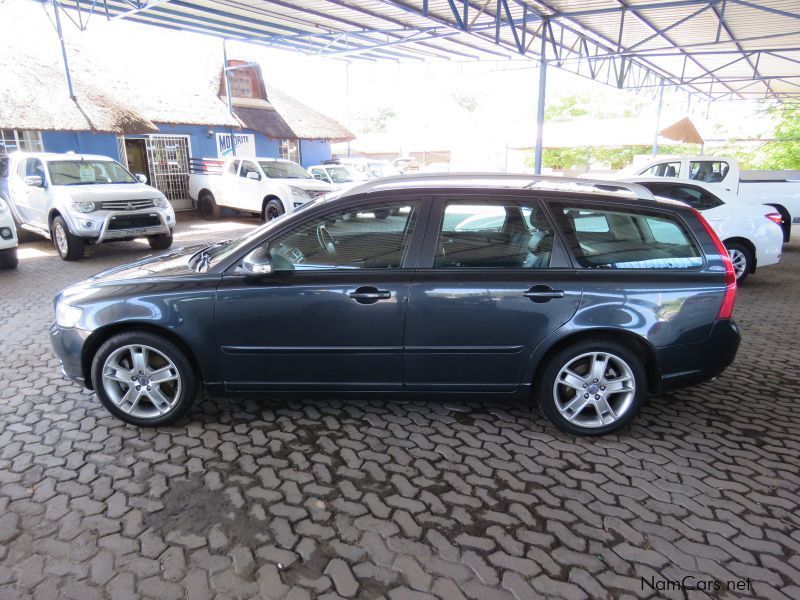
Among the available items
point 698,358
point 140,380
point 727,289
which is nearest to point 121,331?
point 140,380

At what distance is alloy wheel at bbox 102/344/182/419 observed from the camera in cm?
345

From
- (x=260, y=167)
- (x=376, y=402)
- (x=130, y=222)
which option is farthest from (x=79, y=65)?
(x=376, y=402)

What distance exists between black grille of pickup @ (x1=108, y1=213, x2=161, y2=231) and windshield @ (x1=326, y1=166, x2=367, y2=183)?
799 cm

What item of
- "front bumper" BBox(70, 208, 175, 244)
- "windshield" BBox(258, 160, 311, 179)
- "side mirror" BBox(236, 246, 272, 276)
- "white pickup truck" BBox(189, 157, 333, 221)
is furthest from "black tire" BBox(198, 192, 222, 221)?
"side mirror" BBox(236, 246, 272, 276)

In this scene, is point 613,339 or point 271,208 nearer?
point 613,339

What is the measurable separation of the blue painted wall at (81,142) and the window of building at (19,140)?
0.57 feet

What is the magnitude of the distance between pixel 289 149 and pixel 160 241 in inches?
502

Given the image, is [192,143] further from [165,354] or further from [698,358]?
[698,358]

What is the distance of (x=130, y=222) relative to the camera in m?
9.57

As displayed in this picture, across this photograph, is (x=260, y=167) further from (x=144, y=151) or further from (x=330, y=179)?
(x=144, y=151)

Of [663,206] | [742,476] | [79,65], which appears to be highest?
[79,65]

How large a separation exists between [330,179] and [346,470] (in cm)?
1469

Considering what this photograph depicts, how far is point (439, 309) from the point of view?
3258 millimetres

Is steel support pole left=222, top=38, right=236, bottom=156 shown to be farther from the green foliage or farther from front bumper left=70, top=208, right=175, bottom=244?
the green foliage
